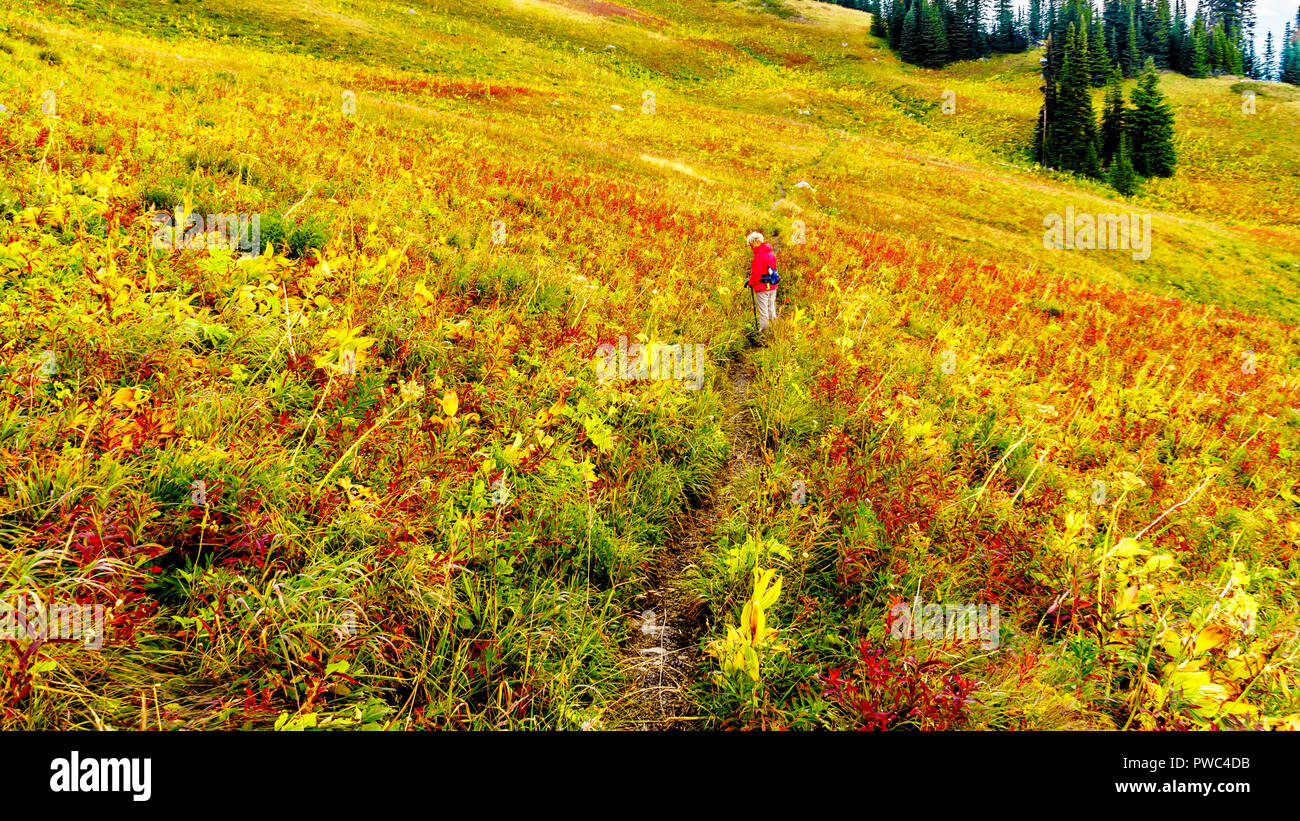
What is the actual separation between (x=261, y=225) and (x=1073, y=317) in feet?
50.0

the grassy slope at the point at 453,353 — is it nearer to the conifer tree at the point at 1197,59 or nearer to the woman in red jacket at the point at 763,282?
the woman in red jacket at the point at 763,282

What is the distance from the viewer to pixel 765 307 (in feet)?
29.7

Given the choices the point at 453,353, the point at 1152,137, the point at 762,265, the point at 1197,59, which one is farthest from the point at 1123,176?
the point at 1197,59

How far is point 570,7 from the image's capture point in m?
73.0

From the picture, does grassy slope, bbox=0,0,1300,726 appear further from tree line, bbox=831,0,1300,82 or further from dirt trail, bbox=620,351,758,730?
tree line, bbox=831,0,1300,82

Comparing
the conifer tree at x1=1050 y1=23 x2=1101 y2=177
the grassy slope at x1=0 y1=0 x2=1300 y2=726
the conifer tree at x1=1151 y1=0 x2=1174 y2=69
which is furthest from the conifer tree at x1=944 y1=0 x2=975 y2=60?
the grassy slope at x1=0 y1=0 x2=1300 y2=726

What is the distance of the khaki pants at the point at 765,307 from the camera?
898 centimetres

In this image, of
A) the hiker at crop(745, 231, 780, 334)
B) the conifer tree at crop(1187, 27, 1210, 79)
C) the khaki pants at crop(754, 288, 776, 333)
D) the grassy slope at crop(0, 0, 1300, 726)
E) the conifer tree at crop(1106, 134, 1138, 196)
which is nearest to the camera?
the grassy slope at crop(0, 0, 1300, 726)

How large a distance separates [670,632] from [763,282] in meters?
6.58

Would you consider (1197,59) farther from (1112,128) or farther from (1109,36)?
(1112,128)

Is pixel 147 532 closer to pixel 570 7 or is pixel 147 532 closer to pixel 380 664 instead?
pixel 380 664

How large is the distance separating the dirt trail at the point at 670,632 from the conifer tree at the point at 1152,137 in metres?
71.5

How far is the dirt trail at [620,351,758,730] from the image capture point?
3068 millimetres

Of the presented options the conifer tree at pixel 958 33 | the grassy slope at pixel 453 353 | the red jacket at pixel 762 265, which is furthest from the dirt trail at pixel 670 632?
the conifer tree at pixel 958 33
